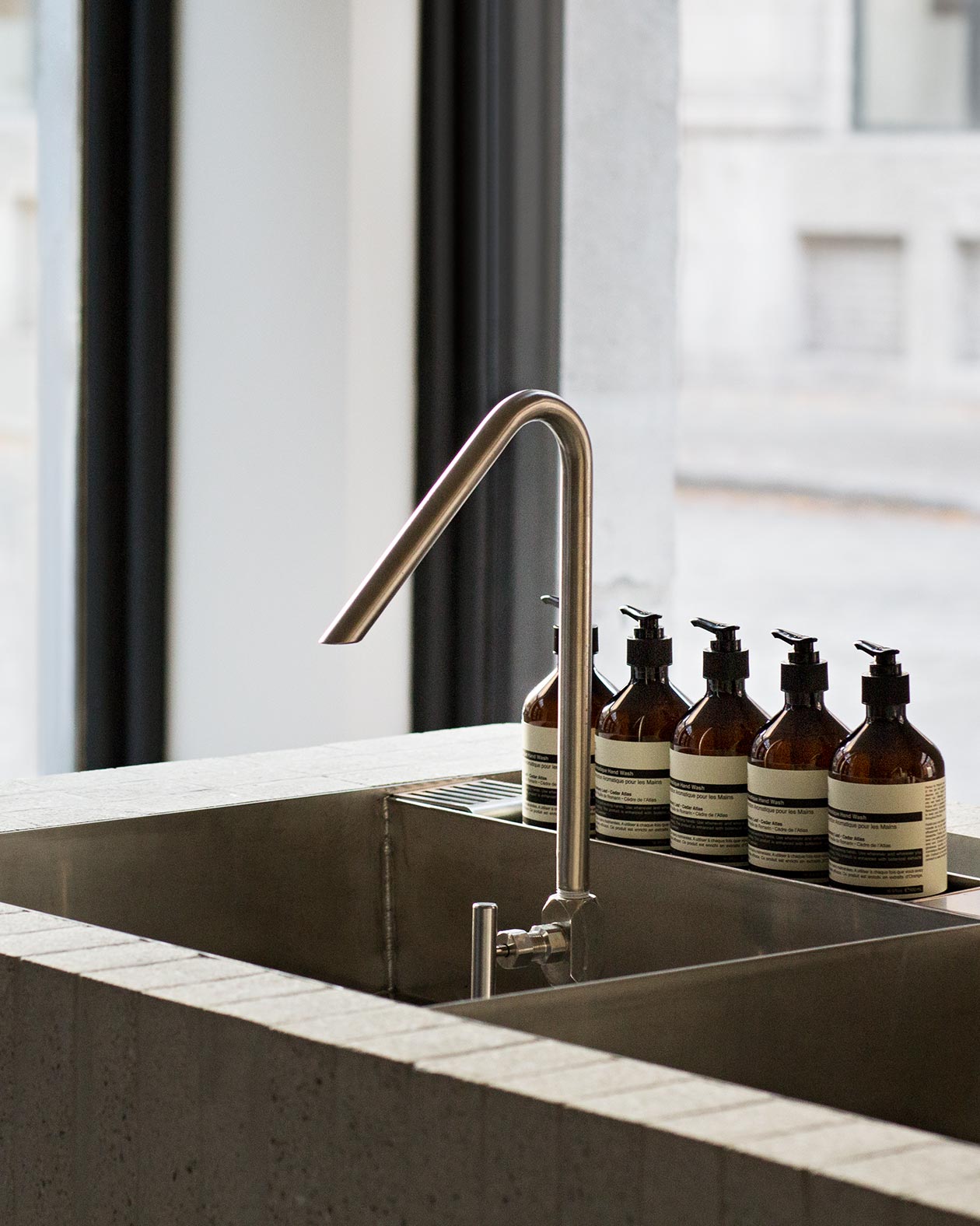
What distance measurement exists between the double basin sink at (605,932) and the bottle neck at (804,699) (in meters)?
0.11

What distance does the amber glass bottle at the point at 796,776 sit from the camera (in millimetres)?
1224

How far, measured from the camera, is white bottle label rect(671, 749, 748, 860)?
1.27 meters

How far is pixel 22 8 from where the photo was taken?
390 cm

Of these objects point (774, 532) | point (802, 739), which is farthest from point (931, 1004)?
point (774, 532)

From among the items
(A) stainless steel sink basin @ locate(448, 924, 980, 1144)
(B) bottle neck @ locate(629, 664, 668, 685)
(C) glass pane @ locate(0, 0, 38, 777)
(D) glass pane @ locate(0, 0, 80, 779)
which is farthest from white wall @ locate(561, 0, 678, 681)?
(A) stainless steel sink basin @ locate(448, 924, 980, 1144)

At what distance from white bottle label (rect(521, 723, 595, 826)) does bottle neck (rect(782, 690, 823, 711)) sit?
18cm

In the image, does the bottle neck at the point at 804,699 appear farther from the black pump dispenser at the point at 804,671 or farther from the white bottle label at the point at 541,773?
the white bottle label at the point at 541,773

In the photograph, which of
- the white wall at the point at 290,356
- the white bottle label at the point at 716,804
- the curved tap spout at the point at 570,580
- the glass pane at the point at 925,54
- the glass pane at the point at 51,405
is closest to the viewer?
the curved tap spout at the point at 570,580

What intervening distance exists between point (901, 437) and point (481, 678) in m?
2.88

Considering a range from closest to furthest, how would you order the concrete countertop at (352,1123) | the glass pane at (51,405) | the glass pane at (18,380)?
the concrete countertop at (352,1123), the glass pane at (51,405), the glass pane at (18,380)

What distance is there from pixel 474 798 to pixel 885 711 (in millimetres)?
408

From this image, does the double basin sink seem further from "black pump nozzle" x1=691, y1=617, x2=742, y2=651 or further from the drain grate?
"black pump nozzle" x1=691, y1=617, x2=742, y2=651

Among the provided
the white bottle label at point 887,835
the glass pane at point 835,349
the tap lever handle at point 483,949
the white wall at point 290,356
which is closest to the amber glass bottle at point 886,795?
the white bottle label at point 887,835

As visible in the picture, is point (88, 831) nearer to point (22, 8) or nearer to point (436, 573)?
point (436, 573)
